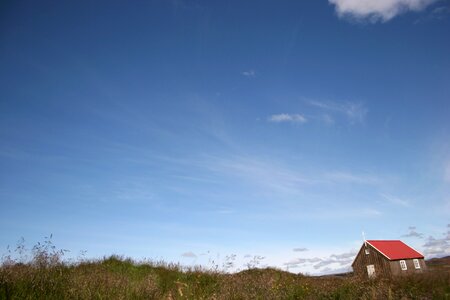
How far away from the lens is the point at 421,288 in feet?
27.8

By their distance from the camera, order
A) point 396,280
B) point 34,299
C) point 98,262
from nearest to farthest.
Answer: point 34,299 → point 396,280 → point 98,262

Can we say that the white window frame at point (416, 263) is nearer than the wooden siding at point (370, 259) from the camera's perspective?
No

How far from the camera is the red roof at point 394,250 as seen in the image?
34375 millimetres

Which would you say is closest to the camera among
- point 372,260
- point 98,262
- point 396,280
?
point 396,280

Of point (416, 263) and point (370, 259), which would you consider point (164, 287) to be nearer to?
point (370, 259)

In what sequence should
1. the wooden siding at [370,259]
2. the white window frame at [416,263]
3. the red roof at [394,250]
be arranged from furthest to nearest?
the white window frame at [416,263] < the red roof at [394,250] < the wooden siding at [370,259]

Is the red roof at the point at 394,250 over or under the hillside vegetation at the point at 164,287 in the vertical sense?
over

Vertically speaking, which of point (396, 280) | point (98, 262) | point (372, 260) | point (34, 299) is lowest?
point (34, 299)

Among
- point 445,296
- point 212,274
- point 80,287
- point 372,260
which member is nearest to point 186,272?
point 212,274

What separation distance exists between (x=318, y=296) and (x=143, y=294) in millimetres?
4876

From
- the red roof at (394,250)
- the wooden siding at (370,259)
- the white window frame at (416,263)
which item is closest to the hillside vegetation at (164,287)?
the wooden siding at (370,259)

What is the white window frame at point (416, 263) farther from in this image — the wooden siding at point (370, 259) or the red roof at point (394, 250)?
the wooden siding at point (370, 259)

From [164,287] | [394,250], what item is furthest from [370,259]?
[164,287]

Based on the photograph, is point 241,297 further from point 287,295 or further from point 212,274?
point 212,274
